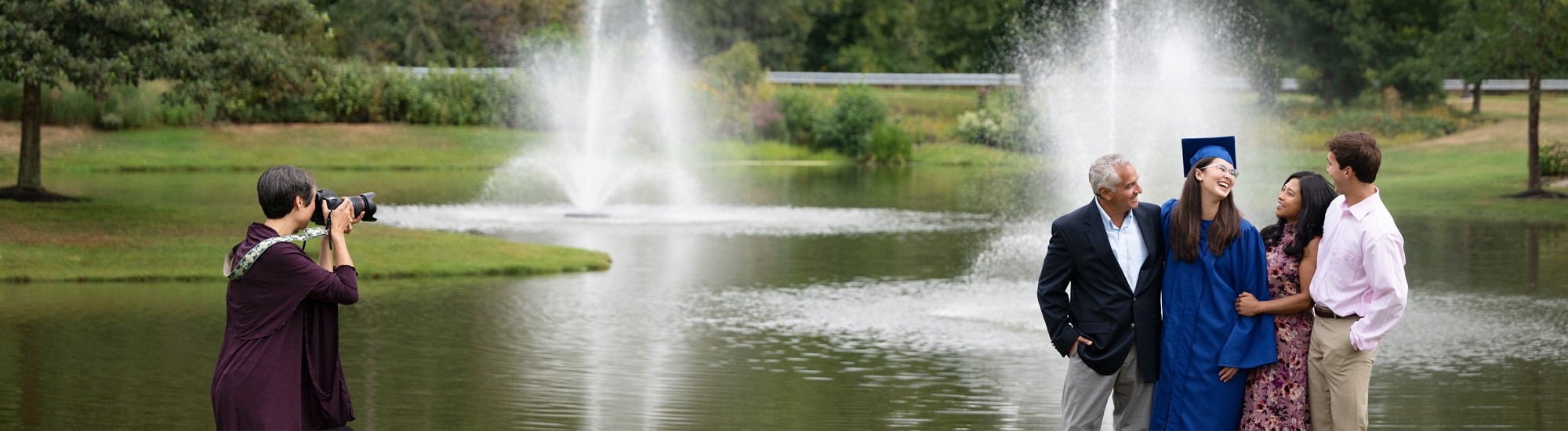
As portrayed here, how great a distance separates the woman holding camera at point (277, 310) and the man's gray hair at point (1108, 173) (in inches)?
112

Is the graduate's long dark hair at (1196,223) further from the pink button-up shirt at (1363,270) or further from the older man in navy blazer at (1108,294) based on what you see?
the pink button-up shirt at (1363,270)

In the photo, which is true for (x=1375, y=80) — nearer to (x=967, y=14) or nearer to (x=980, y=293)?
(x=967, y=14)

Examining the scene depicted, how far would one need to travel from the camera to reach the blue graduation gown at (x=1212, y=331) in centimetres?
615

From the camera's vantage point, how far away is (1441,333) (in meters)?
13.8

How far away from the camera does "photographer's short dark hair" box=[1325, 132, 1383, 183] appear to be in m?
6.10

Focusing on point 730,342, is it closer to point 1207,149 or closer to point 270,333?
point 1207,149

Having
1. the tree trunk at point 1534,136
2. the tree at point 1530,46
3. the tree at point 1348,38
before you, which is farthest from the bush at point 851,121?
the tree trunk at point 1534,136

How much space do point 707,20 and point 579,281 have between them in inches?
2255

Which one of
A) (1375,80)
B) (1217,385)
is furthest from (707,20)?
(1217,385)

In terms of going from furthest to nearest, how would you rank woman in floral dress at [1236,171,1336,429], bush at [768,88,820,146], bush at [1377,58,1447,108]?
bush at [768,88,820,146]
bush at [1377,58,1447,108]
woman in floral dress at [1236,171,1336,429]

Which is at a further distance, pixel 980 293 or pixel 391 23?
pixel 391 23

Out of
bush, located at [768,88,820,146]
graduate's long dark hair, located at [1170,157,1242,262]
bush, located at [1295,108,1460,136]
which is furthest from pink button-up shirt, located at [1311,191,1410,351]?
bush, located at [768,88,820,146]

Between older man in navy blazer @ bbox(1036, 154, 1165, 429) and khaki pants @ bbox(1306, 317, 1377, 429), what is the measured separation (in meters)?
0.60

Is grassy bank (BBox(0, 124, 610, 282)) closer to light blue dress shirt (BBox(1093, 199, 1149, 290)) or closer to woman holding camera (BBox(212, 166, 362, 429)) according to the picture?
woman holding camera (BBox(212, 166, 362, 429))
